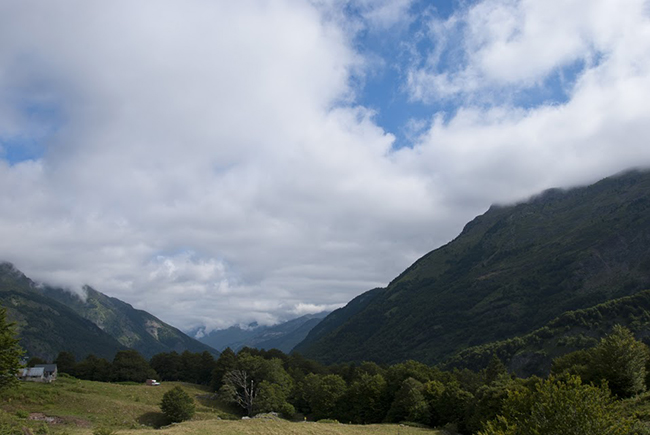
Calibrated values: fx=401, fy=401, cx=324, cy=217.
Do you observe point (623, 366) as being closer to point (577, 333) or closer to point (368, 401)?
point (368, 401)

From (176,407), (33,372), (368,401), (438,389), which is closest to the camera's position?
(176,407)

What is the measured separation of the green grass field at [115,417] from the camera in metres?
48.8

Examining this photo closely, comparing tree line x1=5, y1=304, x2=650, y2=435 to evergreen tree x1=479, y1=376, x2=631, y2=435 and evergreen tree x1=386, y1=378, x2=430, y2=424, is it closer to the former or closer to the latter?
evergreen tree x1=479, y1=376, x2=631, y2=435

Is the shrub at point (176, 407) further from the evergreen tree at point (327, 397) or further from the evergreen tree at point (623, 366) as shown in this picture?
the evergreen tree at point (623, 366)

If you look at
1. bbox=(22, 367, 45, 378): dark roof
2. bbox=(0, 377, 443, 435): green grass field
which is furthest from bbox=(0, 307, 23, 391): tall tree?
bbox=(22, 367, 45, 378): dark roof

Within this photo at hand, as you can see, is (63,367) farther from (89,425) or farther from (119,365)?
(89,425)

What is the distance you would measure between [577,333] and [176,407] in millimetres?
181562

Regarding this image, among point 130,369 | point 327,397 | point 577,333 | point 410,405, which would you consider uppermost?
point 577,333

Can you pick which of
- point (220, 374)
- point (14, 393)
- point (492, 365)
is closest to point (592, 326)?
point (492, 365)

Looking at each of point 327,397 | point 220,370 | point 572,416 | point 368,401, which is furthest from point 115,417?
point 572,416

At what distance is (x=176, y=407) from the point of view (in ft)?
252

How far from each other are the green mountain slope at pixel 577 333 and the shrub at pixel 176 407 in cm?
15034

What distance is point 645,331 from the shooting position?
164500mm

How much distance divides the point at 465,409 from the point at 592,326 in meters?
153
